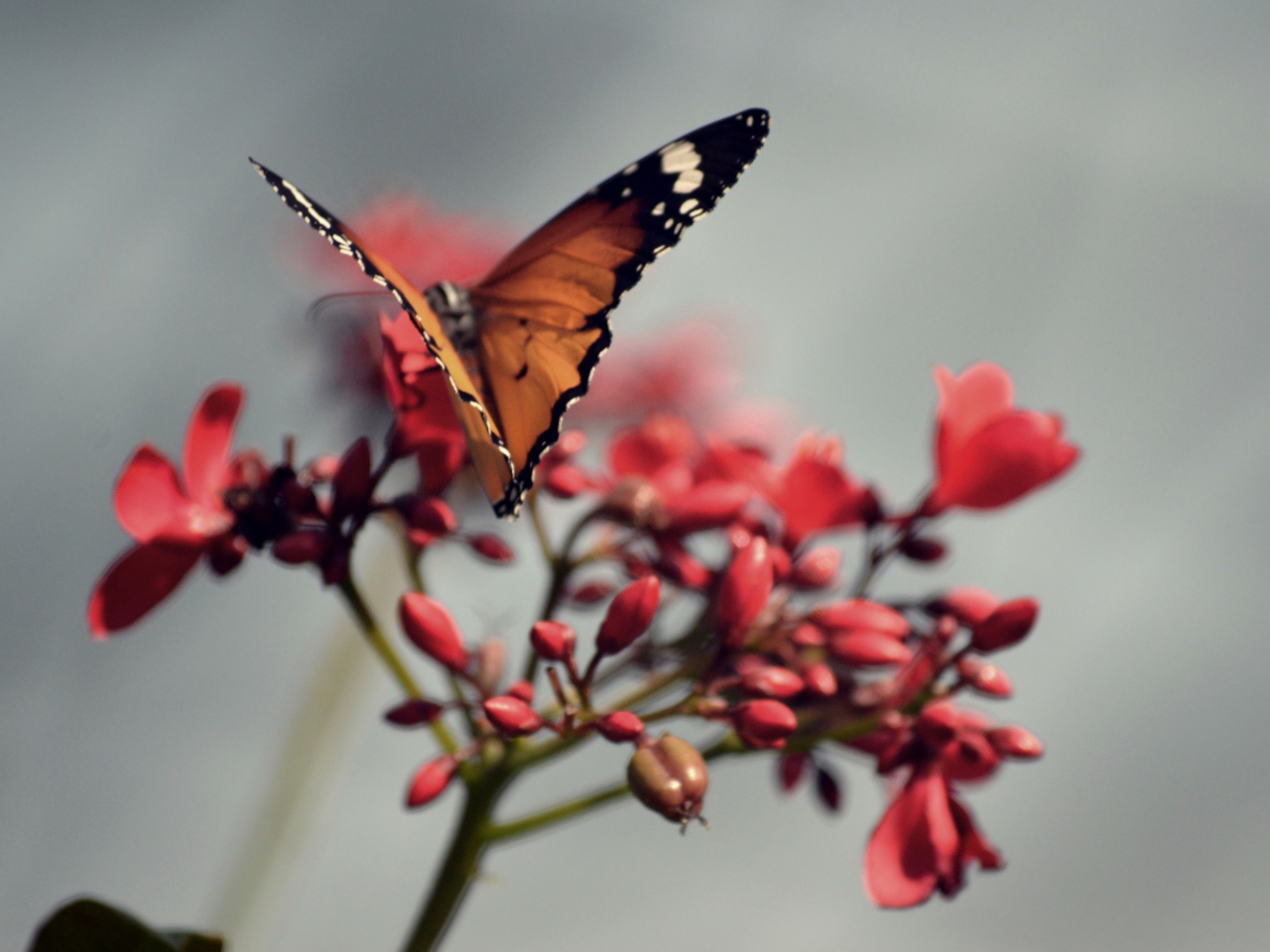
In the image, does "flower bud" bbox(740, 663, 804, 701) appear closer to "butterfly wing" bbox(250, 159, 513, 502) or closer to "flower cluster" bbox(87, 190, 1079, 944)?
"flower cluster" bbox(87, 190, 1079, 944)

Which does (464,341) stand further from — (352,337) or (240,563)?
(352,337)

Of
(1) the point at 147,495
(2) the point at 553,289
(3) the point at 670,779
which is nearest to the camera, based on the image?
(3) the point at 670,779

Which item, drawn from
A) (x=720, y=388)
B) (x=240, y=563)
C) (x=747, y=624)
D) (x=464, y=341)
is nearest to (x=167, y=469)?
(x=240, y=563)

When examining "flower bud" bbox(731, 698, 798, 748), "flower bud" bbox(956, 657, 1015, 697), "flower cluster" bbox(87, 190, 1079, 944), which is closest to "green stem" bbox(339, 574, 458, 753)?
"flower cluster" bbox(87, 190, 1079, 944)

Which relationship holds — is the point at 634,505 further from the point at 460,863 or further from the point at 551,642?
the point at 460,863

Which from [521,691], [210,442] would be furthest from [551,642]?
[210,442]

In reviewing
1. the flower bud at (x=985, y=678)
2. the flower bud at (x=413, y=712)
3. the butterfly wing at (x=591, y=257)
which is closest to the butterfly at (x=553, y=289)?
the butterfly wing at (x=591, y=257)

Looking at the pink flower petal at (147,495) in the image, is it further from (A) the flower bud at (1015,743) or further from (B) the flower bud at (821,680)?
(A) the flower bud at (1015,743)
